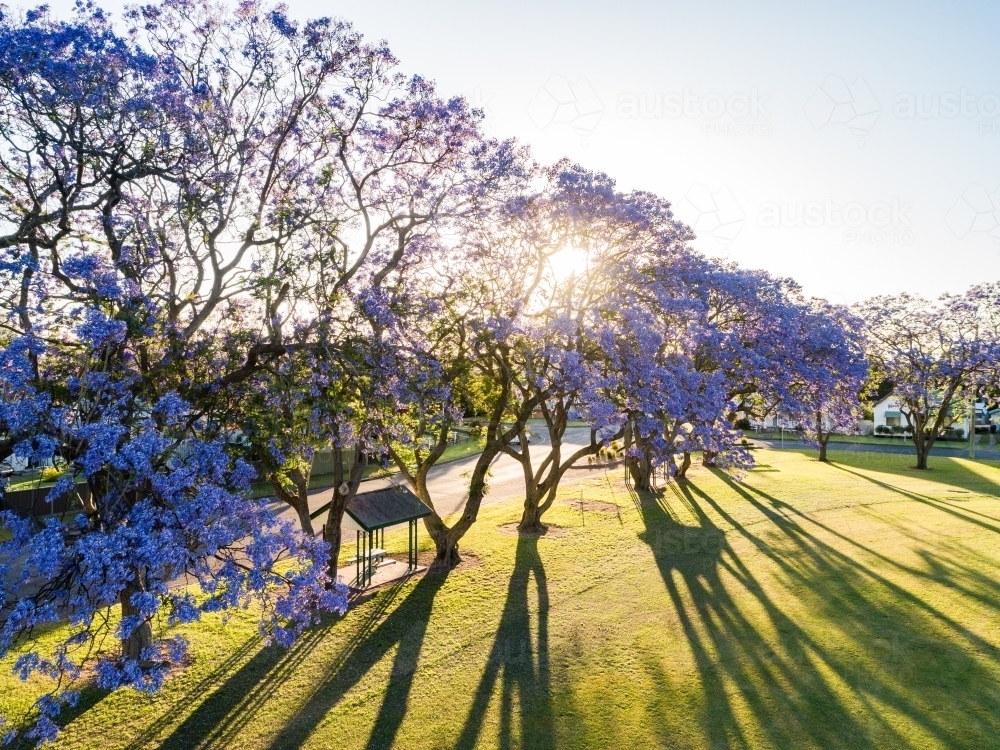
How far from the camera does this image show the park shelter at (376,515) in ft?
50.3

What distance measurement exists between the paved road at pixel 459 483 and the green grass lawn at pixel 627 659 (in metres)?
6.84

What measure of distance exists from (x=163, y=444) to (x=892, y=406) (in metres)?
72.0

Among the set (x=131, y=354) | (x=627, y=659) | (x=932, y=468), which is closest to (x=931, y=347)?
(x=932, y=468)

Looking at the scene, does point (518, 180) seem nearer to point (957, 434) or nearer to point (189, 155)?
point (189, 155)

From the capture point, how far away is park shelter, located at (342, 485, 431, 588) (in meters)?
15.3

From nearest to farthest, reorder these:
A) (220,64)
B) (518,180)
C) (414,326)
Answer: (220,64) < (414,326) < (518,180)

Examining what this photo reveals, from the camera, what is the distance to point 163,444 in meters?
7.37

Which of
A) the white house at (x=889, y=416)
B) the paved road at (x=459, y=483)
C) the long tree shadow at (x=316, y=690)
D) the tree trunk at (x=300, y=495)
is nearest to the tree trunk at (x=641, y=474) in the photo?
the paved road at (x=459, y=483)

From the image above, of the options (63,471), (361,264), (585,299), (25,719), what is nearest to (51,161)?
(361,264)

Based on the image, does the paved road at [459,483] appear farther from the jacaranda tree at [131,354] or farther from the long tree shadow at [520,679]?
the jacaranda tree at [131,354]

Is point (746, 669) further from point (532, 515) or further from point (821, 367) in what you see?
point (821, 367)

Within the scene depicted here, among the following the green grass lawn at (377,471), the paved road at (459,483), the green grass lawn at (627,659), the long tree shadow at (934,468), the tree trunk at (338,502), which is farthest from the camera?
the long tree shadow at (934,468)

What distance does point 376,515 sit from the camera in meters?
15.7

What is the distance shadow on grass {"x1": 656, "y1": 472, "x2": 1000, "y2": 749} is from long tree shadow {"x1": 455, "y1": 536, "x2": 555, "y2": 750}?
105 inches
